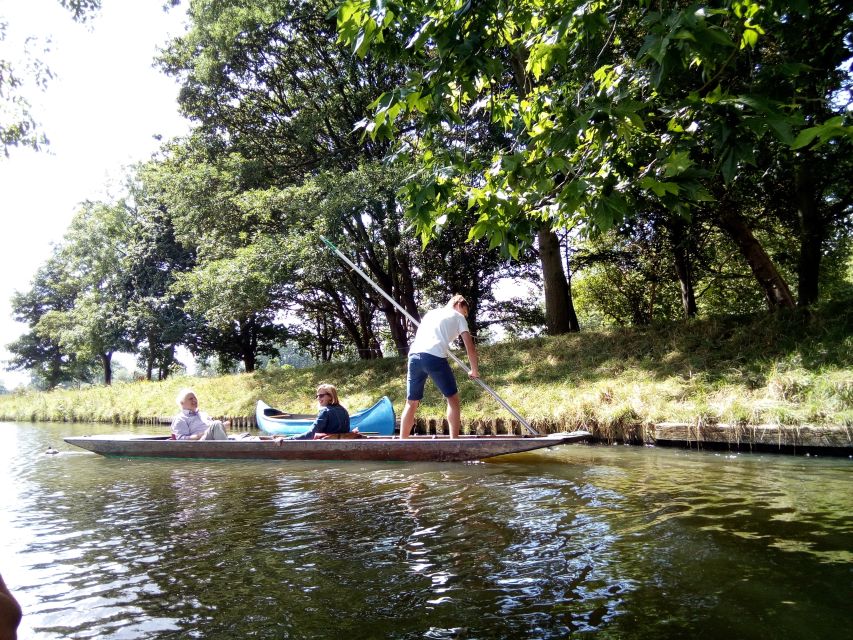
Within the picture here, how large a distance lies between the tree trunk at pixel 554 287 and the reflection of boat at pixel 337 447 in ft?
20.1

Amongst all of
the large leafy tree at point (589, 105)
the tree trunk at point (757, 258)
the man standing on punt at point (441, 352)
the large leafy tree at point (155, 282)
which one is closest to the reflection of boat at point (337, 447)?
the man standing on punt at point (441, 352)

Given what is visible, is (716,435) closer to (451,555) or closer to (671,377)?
(671,377)

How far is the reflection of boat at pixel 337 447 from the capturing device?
6.79m

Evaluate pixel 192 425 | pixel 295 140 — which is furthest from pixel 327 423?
pixel 295 140

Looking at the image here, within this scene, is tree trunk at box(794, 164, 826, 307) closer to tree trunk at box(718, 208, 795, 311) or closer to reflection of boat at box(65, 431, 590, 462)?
tree trunk at box(718, 208, 795, 311)

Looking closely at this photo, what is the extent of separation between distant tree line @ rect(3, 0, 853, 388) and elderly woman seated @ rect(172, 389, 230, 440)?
15.1 ft

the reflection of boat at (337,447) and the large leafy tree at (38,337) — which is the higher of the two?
the large leafy tree at (38,337)

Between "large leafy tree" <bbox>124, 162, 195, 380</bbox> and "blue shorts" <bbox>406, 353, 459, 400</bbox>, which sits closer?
"blue shorts" <bbox>406, 353, 459, 400</bbox>

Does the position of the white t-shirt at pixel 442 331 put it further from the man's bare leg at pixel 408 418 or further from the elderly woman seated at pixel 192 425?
the elderly woman seated at pixel 192 425

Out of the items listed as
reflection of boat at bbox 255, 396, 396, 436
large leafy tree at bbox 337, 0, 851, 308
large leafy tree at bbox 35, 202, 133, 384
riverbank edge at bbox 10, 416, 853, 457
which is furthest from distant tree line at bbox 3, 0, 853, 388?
reflection of boat at bbox 255, 396, 396, 436

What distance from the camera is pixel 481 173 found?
4.32m

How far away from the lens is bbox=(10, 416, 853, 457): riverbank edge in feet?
21.9

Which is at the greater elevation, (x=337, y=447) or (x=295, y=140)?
(x=295, y=140)

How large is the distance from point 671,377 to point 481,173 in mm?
6465
